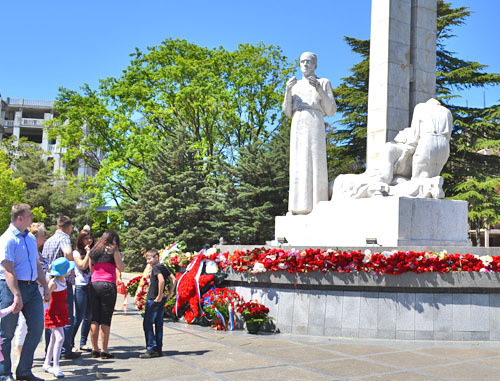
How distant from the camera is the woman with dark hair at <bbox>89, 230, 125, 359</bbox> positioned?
24.1 feet

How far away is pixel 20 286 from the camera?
5828 millimetres

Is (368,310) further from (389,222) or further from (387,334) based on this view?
(389,222)

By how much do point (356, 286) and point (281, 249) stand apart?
153 centimetres

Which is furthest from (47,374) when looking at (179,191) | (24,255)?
(179,191)

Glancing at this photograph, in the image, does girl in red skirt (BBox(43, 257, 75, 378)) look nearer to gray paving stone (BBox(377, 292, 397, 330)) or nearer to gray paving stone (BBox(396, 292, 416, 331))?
gray paving stone (BBox(377, 292, 397, 330))

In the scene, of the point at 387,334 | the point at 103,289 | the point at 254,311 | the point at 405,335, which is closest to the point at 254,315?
the point at 254,311

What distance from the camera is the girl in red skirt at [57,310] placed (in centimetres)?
662

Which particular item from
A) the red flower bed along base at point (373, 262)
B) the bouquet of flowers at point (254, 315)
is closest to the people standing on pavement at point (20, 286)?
the bouquet of flowers at point (254, 315)

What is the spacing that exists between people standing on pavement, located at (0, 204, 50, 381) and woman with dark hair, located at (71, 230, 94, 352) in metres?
1.83

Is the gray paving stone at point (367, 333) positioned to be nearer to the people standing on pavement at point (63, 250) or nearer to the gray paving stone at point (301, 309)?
the gray paving stone at point (301, 309)

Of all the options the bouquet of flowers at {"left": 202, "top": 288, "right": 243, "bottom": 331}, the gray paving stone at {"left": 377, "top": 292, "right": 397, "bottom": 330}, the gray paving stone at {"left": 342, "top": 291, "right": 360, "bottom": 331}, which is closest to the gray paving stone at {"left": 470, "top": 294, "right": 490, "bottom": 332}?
the gray paving stone at {"left": 377, "top": 292, "right": 397, "bottom": 330}

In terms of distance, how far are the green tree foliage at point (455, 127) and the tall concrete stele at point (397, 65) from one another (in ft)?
42.1

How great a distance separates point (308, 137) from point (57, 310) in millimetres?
6627

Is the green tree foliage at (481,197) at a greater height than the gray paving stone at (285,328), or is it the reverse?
the green tree foliage at (481,197)
